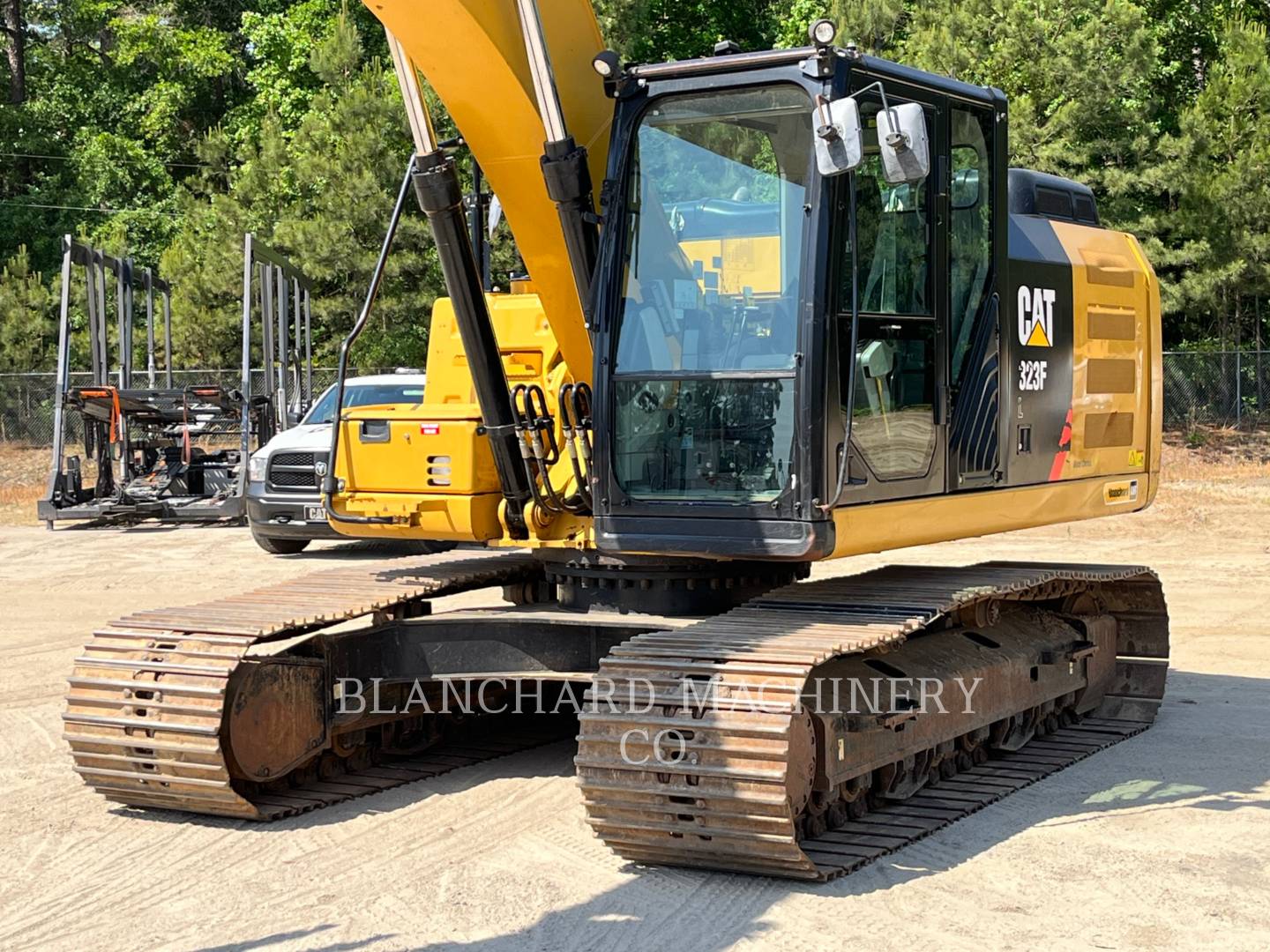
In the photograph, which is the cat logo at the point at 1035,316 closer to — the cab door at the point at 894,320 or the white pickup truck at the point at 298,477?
the cab door at the point at 894,320

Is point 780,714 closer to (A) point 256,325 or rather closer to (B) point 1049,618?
(B) point 1049,618

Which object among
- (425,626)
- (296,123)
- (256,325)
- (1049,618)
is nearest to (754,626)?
(425,626)

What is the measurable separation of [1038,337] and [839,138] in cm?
230

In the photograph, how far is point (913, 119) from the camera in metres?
5.84

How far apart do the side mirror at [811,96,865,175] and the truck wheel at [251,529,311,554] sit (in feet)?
39.9

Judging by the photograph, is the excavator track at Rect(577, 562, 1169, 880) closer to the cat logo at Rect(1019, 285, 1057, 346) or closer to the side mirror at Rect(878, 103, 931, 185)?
the cat logo at Rect(1019, 285, 1057, 346)

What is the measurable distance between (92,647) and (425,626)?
137 centimetres

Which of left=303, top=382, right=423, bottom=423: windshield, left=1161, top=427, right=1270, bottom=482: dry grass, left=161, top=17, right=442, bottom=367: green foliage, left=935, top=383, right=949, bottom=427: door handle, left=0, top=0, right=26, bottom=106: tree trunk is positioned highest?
left=0, top=0, right=26, bottom=106: tree trunk

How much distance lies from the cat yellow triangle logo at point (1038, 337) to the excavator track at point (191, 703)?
2.98 metres

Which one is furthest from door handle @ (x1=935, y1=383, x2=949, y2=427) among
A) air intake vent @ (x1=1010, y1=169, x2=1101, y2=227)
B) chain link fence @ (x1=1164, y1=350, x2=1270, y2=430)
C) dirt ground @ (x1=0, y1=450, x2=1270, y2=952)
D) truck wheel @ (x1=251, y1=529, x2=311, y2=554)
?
chain link fence @ (x1=1164, y1=350, x2=1270, y2=430)

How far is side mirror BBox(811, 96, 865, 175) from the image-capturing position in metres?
5.95

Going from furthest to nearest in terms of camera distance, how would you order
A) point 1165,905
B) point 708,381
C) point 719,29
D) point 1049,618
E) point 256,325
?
point 719,29 < point 256,325 < point 1049,618 < point 708,381 < point 1165,905

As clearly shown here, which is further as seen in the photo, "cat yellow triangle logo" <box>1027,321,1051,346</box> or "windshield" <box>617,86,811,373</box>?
"cat yellow triangle logo" <box>1027,321,1051,346</box>

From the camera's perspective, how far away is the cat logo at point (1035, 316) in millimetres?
7719
